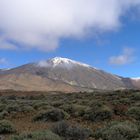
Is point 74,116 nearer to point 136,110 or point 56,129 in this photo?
point 136,110

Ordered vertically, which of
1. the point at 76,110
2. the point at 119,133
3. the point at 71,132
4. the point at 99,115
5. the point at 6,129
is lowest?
the point at 119,133

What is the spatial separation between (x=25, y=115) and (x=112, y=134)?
10394mm

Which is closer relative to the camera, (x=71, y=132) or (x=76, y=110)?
(x=71, y=132)

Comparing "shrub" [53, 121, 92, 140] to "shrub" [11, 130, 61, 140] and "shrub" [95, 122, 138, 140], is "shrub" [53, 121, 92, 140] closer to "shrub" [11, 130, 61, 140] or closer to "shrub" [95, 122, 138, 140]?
"shrub" [11, 130, 61, 140]

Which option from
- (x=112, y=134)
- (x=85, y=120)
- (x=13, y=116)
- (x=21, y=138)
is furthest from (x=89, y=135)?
(x=13, y=116)

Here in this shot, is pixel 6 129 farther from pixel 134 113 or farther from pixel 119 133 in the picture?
pixel 134 113

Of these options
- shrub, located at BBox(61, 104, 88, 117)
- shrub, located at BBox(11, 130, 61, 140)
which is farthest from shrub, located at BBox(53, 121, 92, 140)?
shrub, located at BBox(61, 104, 88, 117)

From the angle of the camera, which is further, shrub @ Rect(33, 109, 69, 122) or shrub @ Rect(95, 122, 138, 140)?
shrub @ Rect(33, 109, 69, 122)

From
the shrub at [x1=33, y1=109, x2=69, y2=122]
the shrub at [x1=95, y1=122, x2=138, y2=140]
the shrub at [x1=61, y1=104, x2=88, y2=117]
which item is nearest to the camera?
the shrub at [x1=95, y1=122, x2=138, y2=140]

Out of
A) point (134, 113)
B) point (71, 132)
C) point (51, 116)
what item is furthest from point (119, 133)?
point (51, 116)

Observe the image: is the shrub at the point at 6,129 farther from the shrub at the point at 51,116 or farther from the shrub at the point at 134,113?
the shrub at the point at 134,113

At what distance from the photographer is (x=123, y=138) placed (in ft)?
39.4

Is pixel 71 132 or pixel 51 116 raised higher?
pixel 51 116

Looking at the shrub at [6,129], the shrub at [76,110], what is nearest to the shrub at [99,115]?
the shrub at [76,110]
